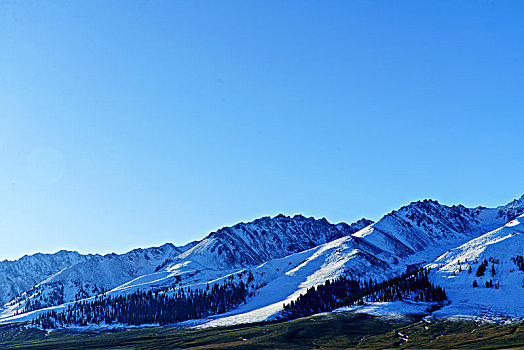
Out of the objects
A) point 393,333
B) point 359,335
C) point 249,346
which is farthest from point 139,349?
point 393,333

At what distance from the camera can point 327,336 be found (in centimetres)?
19950

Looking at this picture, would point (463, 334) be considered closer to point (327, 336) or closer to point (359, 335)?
point (359, 335)

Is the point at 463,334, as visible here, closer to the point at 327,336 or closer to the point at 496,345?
the point at 496,345

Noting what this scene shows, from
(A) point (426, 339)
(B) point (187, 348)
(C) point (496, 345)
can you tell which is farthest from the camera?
(B) point (187, 348)

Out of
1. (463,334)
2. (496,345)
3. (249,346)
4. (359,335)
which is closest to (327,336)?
(359,335)

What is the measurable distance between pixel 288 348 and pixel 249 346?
49.2ft

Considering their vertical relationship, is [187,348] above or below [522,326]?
above

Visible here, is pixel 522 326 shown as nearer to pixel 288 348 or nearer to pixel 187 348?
pixel 288 348

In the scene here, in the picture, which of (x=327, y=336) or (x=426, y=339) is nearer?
(x=426, y=339)

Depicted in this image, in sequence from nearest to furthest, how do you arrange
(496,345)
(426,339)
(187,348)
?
1. (496,345)
2. (426,339)
3. (187,348)

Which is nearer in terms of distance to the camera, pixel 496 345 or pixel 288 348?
pixel 496 345

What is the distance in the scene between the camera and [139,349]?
639 ft

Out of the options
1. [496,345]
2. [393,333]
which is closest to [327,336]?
[393,333]

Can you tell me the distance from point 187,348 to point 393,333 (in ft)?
279
